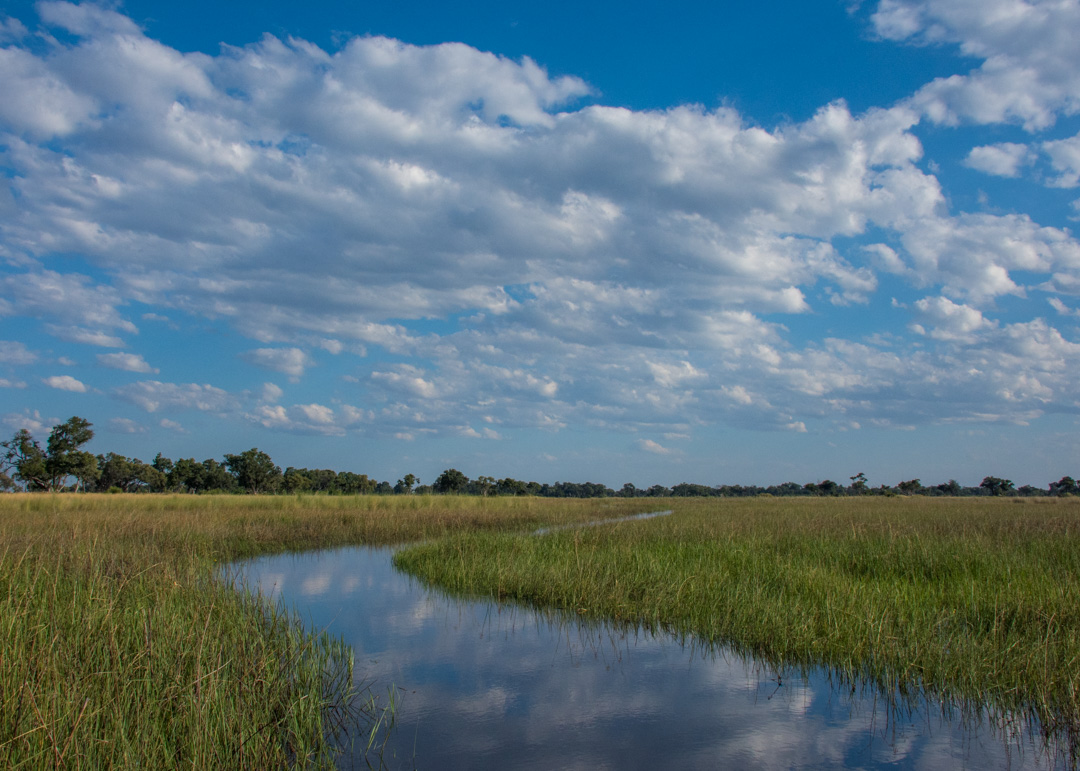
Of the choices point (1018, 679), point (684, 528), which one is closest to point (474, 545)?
point (684, 528)

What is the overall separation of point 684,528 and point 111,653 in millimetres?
14252

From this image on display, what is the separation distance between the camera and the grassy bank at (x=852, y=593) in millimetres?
5941

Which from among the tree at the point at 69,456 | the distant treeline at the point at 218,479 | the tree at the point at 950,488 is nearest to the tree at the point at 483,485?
the distant treeline at the point at 218,479

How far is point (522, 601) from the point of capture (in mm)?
10039

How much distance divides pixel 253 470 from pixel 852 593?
188ft

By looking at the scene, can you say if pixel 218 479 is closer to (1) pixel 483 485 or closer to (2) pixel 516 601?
(1) pixel 483 485

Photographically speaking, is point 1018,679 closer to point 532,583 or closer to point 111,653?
point 532,583

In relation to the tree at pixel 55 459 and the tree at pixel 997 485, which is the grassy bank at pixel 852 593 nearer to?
the tree at pixel 55 459

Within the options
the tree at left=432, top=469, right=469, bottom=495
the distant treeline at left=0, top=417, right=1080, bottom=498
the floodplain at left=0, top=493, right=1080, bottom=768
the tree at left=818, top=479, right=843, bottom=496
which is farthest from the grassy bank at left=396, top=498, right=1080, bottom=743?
the tree at left=818, top=479, right=843, bottom=496

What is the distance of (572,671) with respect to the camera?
264 inches

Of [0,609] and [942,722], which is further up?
[0,609]

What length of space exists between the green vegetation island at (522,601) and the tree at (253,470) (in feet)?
141

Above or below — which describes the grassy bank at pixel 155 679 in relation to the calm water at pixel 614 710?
above

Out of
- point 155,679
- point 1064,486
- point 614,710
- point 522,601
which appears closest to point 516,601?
point 522,601
